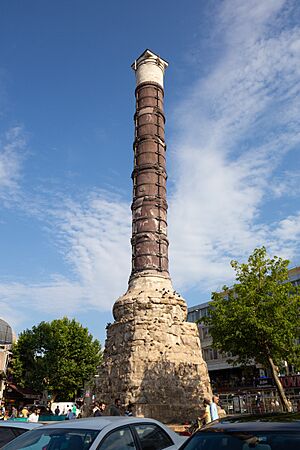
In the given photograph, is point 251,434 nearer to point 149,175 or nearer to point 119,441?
point 119,441

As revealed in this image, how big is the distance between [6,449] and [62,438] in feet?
2.28

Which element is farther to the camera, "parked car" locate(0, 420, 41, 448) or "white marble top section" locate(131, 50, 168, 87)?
Result: "white marble top section" locate(131, 50, 168, 87)

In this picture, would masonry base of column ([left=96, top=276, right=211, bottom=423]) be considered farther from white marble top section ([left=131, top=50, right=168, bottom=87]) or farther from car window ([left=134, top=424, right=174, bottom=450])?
white marble top section ([left=131, top=50, right=168, bottom=87])

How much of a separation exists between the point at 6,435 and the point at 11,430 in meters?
0.09

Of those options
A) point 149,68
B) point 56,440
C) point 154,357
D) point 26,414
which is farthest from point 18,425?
point 149,68

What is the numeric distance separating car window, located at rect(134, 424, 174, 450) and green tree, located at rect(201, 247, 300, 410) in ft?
35.0

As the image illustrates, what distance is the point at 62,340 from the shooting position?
113ft

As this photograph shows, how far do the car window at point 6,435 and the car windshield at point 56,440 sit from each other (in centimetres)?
157

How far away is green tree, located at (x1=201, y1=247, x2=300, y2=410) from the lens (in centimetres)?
1534

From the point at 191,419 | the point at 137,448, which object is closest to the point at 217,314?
the point at 191,419

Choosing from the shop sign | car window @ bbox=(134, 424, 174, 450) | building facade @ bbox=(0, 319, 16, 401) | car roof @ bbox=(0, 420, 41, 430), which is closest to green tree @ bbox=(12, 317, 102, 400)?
building facade @ bbox=(0, 319, 16, 401)

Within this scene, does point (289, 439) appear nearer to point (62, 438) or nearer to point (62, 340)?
point (62, 438)

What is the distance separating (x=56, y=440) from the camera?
4.25 metres

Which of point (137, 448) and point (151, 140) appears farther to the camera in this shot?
point (151, 140)
